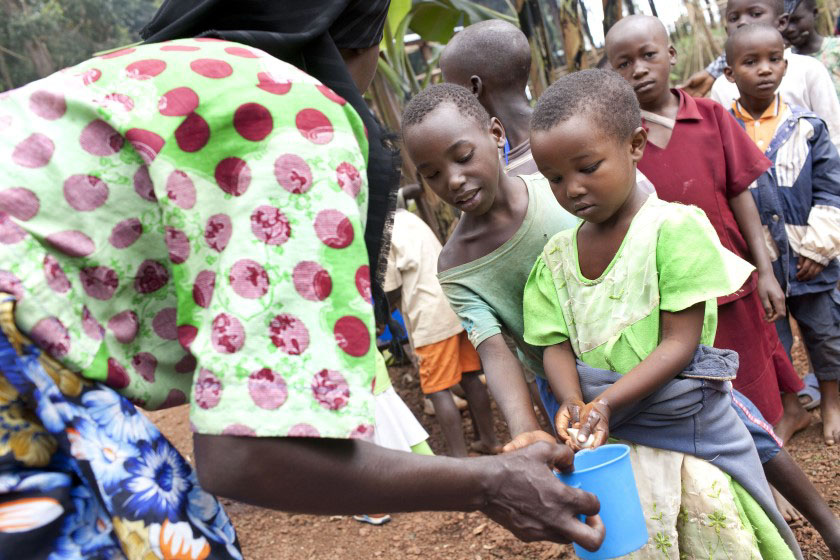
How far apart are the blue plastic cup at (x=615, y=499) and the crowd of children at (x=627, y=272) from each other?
142 mm

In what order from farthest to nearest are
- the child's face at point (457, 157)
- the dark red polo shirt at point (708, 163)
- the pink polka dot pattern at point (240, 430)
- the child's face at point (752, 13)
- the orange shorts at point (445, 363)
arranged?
the child's face at point (752, 13), the orange shorts at point (445, 363), the dark red polo shirt at point (708, 163), the child's face at point (457, 157), the pink polka dot pattern at point (240, 430)

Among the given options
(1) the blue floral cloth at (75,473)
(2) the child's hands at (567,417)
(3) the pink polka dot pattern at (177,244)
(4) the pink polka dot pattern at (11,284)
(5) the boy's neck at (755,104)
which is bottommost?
(5) the boy's neck at (755,104)

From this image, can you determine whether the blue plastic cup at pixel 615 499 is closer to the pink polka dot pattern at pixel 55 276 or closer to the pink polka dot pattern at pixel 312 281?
the pink polka dot pattern at pixel 312 281

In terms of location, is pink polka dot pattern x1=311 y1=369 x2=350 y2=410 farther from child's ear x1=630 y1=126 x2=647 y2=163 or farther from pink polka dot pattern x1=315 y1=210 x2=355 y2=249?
child's ear x1=630 y1=126 x2=647 y2=163

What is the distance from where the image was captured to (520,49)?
11.3 ft

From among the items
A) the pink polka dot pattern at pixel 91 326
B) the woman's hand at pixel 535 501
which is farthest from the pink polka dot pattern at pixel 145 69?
the woman's hand at pixel 535 501

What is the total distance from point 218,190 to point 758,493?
61.2 inches

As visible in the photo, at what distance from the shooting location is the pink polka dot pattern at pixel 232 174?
114 cm

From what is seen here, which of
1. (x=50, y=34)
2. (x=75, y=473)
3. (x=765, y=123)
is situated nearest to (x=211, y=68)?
(x=75, y=473)

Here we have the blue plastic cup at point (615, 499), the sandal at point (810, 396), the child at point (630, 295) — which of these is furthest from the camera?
the sandal at point (810, 396)

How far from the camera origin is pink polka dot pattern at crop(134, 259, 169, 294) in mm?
1227

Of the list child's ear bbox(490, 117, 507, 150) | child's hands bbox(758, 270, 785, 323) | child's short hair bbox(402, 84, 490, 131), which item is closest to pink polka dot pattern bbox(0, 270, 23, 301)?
child's short hair bbox(402, 84, 490, 131)

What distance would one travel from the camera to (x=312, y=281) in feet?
3.68

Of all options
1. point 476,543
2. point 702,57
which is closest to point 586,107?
point 476,543
